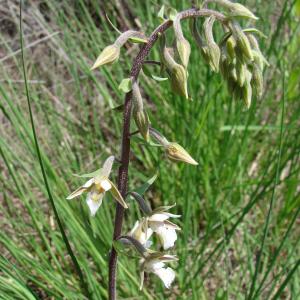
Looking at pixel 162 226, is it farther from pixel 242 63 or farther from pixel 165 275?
pixel 242 63

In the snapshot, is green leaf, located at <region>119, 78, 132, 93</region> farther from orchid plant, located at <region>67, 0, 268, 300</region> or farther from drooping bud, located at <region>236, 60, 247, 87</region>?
drooping bud, located at <region>236, 60, 247, 87</region>

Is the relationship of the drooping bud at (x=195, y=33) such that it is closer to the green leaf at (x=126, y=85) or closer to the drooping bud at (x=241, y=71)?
the drooping bud at (x=241, y=71)

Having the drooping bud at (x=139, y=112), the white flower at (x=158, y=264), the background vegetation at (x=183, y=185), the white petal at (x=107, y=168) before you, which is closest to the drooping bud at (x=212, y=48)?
the drooping bud at (x=139, y=112)

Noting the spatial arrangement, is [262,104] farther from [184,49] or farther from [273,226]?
[184,49]

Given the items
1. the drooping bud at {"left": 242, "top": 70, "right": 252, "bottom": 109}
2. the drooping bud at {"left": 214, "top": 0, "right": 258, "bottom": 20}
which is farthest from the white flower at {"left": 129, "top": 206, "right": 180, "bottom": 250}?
the drooping bud at {"left": 214, "top": 0, "right": 258, "bottom": 20}

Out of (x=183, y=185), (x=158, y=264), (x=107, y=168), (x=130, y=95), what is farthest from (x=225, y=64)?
(x=183, y=185)

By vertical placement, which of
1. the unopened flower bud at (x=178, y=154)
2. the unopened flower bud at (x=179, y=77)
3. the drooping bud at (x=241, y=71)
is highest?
the unopened flower bud at (x=179, y=77)
